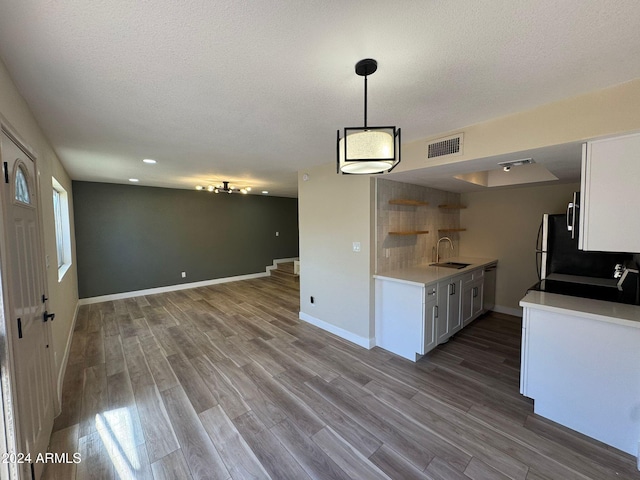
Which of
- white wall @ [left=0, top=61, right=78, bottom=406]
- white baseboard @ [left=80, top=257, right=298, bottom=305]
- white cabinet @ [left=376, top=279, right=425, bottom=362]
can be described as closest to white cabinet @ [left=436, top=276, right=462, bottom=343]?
white cabinet @ [left=376, top=279, right=425, bottom=362]

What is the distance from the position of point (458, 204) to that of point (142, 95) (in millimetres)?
4845

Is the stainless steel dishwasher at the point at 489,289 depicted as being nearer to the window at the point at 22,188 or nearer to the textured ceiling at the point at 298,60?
the textured ceiling at the point at 298,60

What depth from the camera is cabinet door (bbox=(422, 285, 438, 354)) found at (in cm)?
287

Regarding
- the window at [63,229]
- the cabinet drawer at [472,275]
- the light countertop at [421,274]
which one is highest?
the window at [63,229]

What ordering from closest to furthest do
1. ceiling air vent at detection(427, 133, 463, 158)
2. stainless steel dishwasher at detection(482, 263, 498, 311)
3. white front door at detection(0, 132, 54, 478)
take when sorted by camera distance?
white front door at detection(0, 132, 54, 478)
ceiling air vent at detection(427, 133, 463, 158)
stainless steel dishwasher at detection(482, 263, 498, 311)

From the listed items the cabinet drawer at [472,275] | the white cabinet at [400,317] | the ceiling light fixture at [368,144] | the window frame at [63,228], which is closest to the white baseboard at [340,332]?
the white cabinet at [400,317]

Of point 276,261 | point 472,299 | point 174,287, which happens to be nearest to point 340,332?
point 472,299

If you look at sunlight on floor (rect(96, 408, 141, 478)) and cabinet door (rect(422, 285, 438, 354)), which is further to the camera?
cabinet door (rect(422, 285, 438, 354))

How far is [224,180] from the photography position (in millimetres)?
4961

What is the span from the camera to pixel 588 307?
6.38 ft

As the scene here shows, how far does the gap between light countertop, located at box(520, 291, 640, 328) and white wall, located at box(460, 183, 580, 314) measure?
2274mm

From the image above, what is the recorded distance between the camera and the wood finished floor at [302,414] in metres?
1.67

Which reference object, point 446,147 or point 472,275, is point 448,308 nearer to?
point 472,275

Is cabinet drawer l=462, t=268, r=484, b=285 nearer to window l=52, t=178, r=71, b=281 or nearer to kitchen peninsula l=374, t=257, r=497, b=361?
kitchen peninsula l=374, t=257, r=497, b=361
